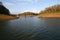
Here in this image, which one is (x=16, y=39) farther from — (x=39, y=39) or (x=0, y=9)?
(x=0, y=9)

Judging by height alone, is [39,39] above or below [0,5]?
below

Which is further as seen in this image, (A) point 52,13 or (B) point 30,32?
(A) point 52,13

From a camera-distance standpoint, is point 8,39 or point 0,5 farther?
point 0,5

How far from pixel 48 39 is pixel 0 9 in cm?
6886

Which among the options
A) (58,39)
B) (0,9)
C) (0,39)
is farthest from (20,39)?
(0,9)

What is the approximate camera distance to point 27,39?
53.0 ft

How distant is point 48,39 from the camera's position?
15.9m

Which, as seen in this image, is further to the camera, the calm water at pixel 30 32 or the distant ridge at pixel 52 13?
the distant ridge at pixel 52 13

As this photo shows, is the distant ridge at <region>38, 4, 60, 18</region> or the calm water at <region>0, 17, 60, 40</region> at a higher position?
the calm water at <region>0, 17, 60, 40</region>

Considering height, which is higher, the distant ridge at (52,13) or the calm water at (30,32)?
the calm water at (30,32)

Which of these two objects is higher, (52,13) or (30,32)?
(30,32)

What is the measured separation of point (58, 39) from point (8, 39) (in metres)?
6.74

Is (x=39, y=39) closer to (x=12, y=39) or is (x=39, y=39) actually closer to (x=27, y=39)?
(x=27, y=39)

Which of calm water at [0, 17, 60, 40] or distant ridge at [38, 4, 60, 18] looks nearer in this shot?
calm water at [0, 17, 60, 40]
